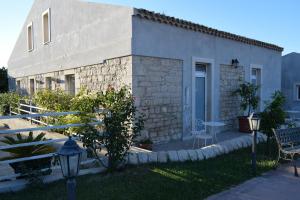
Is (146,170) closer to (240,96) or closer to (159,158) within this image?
(159,158)

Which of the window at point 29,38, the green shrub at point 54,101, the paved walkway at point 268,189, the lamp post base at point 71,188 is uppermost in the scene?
the window at point 29,38

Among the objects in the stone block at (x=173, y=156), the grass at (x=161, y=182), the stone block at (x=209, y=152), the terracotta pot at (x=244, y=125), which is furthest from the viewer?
the terracotta pot at (x=244, y=125)

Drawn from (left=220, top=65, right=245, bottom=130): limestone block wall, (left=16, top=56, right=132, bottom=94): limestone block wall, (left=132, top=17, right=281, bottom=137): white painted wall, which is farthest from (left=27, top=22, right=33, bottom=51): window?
(left=220, top=65, right=245, bottom=130): limestone block wall

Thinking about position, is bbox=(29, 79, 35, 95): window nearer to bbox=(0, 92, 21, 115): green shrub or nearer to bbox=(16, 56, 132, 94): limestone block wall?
bbox=(0, 92, 21, 115): green shrub

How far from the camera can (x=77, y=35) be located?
35.2 ft

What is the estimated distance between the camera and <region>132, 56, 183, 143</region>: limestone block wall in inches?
311

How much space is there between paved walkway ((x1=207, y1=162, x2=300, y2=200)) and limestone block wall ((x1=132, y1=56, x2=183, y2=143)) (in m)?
3.32

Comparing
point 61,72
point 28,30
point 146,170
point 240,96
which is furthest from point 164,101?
point 28,30

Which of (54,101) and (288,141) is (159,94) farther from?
(54,101)

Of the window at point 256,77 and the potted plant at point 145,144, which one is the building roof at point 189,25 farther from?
the potted plant at point 145,144

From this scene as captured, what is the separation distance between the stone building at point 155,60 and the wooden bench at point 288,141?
124 inches

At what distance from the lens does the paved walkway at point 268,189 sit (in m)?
4.72

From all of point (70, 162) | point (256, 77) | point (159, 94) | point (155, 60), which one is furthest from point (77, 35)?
point (70, 162)

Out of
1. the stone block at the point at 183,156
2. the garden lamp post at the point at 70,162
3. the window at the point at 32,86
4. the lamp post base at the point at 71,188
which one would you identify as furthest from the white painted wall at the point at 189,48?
the window at the point at 32,86
